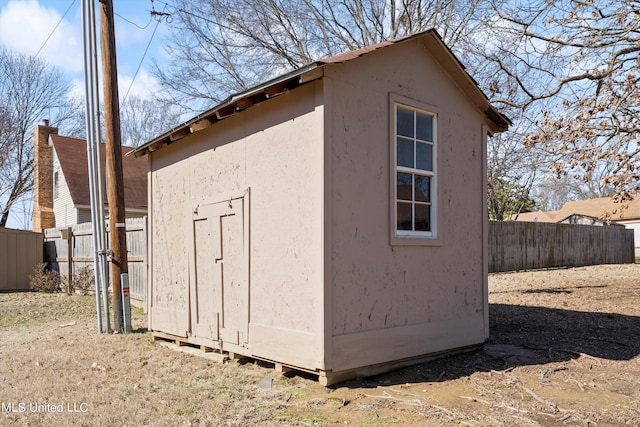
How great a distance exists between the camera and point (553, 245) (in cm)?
2289

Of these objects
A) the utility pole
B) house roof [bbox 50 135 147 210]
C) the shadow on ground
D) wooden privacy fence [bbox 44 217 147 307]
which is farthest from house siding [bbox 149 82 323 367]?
house roof [bbox 50 135 147 210]

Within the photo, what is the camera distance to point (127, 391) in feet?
18.1

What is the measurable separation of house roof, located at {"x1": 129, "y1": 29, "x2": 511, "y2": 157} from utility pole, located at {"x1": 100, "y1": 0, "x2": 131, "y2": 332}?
865 millimetres

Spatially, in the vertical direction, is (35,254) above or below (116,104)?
below

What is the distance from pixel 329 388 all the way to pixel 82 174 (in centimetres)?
2012

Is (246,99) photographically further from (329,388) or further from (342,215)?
(329,388)

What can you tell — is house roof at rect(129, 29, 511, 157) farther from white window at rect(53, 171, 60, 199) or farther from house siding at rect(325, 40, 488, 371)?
white window at rect(53, 171, 60, 199)

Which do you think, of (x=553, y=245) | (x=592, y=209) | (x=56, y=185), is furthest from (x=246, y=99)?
(x=592, y=209)

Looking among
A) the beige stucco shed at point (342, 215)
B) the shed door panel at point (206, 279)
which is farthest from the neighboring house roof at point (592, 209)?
the shed door panel at point (206, 279)

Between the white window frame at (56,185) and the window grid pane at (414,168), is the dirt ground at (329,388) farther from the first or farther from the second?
the white window frame at (56,185)

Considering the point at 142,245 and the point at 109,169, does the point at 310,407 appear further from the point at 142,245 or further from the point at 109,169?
the point at 142,245

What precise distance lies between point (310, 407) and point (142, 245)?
8.49 m

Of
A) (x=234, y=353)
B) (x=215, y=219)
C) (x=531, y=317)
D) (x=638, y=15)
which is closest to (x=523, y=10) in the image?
(x=638, y=15)

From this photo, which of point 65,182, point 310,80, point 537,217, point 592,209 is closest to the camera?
point 310,80
